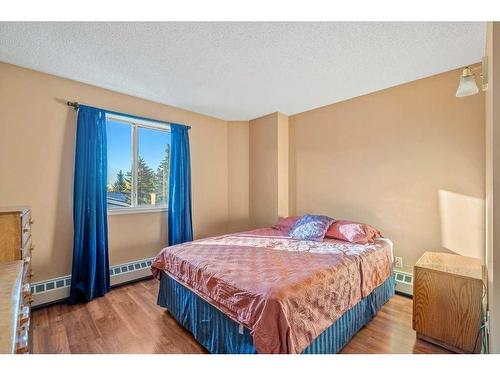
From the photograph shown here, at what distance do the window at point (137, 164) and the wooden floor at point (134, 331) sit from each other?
44.1 inches

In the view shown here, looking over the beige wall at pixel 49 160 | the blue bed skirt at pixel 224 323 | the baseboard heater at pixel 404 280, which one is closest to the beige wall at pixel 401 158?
the baseboard heater at pixel 404 280

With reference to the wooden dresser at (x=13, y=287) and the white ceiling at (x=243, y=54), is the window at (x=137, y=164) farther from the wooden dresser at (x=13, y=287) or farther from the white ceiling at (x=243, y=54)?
the wooden dresser at (x=13, y=287)

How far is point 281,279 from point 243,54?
5.82 ft

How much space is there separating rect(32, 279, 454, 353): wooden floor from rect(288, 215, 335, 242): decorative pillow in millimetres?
901

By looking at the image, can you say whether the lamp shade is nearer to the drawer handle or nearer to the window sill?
the drawer handle

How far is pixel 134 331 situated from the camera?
1884 millimetres

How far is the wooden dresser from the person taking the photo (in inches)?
31.3

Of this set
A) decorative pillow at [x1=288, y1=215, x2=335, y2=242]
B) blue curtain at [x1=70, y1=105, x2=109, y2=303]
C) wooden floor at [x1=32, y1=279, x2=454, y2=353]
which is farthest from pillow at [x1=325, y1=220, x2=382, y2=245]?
blue curtain at [x1=70, y1=105, x2=109, y2=303]

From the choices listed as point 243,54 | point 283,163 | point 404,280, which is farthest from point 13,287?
point 404,280

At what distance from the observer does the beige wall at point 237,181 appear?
391cm

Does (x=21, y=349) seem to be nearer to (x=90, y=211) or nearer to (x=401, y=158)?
(x=90, y=211)
